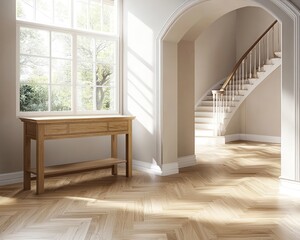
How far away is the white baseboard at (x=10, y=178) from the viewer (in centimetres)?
492

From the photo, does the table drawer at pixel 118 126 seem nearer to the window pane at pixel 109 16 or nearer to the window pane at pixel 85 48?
the window pane at pixel 85 48

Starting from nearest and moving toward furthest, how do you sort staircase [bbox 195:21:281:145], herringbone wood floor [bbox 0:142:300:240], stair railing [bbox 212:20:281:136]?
1. herringbone wood floor [bbox 0:142:300:240]
2. staircase [bbox 195:21:281:145]
3. stair railing [bbox 212:20:281:136]

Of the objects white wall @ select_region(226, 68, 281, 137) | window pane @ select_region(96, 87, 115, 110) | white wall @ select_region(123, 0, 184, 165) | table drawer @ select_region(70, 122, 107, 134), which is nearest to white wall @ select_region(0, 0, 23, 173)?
table drawer @ select_region(70, 122, 107, 134)

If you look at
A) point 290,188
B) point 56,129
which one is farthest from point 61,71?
point 290,188

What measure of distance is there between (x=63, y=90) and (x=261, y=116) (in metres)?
6.53

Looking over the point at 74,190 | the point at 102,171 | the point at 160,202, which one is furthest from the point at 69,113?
the point at 160,202

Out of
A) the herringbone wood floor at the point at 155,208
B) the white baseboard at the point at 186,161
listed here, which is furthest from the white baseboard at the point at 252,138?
the herringbone wood floor at the point at 155,208

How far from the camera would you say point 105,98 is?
244 inches

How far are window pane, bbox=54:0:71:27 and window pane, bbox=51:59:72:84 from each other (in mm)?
588

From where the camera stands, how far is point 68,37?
5688 millimetres

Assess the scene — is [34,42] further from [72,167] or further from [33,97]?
[72,167]

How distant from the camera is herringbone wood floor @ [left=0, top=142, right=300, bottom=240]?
123 inches

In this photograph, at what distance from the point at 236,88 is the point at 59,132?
6805mm

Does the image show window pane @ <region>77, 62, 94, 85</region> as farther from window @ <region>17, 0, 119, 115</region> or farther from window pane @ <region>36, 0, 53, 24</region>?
window pane @ <region>36, 0, 53, 24</region>
